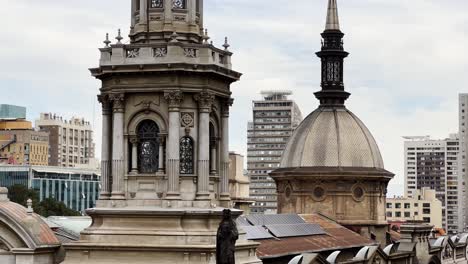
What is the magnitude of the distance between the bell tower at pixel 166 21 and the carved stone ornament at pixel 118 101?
2617mm

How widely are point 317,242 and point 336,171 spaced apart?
20076mm

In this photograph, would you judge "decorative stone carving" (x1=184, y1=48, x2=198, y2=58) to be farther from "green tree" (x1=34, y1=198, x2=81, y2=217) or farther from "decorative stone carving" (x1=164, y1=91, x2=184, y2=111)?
"green tree" (x1=34, y1=198, x2=81, y2=217)

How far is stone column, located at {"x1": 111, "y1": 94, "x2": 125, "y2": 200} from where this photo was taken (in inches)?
1892

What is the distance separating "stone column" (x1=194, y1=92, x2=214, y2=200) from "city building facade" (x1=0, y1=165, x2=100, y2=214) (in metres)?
131

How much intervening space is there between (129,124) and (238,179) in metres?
67.1

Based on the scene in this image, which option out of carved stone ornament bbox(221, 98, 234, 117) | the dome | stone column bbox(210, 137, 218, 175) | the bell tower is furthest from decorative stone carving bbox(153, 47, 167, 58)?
the dome

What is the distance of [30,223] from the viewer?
1893 inches

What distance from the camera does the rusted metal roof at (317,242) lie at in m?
63.4

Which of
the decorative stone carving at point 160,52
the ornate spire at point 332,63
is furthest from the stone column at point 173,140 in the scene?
the ornate spire at point 332,63

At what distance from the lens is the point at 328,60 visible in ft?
333

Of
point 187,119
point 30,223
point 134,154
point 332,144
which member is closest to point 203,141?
point 187,119

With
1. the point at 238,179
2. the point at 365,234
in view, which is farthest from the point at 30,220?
the point at 238,179

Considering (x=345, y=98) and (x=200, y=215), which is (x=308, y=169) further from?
(x=200, y=215)

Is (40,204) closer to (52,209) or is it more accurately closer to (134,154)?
(52,209)
